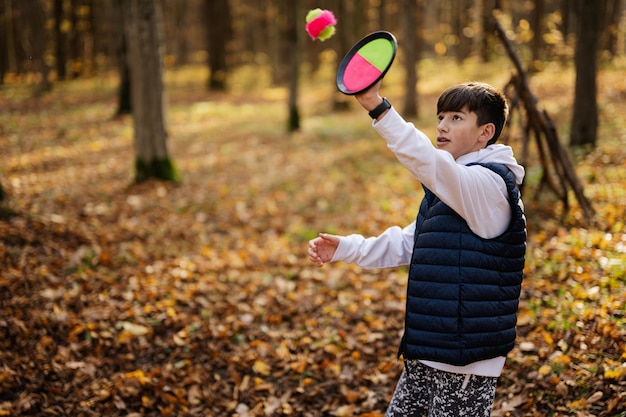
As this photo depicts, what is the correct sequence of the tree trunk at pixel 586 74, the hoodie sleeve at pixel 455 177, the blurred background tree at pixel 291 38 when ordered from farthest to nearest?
the blurred background tree at pixel 291 38, the tree trunk at pixel 586 74, the hoodie sleeve at pixel 455 177

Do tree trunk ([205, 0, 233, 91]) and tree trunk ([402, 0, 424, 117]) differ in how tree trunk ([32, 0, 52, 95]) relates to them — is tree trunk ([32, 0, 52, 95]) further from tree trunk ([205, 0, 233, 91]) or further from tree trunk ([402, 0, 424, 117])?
tree trunk ([402, 0, 424, 117])

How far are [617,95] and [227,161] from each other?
1061 cm

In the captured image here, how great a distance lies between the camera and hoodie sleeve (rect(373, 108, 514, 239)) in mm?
2076

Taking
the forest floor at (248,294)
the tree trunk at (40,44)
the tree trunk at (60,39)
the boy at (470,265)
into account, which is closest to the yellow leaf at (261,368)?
the forest floor at (248,294)

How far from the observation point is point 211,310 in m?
5.64

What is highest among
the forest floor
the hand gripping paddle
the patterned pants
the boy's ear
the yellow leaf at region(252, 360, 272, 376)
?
the hand gripping paddle

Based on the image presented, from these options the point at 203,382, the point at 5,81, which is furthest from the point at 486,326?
the point at 5,81

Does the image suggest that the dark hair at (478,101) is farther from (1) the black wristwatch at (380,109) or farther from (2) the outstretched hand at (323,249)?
(2) the outstretched hand at (323,249)

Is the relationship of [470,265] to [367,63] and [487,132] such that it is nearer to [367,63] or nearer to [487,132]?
[487,132]

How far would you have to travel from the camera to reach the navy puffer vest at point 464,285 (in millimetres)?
2381

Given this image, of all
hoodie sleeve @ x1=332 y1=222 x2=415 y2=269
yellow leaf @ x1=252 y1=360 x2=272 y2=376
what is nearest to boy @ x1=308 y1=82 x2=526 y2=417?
hoodie sleeve @ x1=332 y1=222 x2=415 y2=269

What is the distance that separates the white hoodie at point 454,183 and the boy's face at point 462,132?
0.04 m

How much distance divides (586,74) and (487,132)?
827cm

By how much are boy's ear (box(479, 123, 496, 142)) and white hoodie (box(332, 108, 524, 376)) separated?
0.16ft
